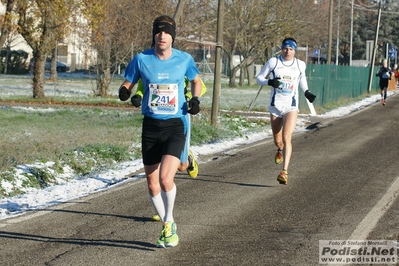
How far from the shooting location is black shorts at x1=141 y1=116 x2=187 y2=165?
7.54 meters

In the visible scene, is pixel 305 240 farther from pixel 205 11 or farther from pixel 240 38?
pixel 240 38

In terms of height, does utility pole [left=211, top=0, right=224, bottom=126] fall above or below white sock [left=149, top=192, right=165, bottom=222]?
above

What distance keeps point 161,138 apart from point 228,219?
5.22ft

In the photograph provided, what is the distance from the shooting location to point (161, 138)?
24.9 feet

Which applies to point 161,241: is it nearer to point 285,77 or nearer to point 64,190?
point 64,190

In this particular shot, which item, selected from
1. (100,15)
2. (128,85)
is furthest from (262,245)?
(100,15)

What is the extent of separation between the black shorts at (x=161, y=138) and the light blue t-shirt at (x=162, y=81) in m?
0.06

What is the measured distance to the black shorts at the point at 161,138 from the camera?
24.7 ft

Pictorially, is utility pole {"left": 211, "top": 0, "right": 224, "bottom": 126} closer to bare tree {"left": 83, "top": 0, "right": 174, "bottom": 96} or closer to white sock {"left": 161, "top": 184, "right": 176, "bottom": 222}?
white sock {"left": 161, "top": 184, "right": 176, "bottom": 222}

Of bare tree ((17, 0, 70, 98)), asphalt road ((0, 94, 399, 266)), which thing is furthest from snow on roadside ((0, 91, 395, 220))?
bare tree ((17, 0, 70, 98))

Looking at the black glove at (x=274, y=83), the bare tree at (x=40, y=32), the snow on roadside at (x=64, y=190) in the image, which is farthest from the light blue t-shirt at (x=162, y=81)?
the bare tree at (x=40, y=32)

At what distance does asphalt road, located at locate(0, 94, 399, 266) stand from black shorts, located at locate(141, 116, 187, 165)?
2.59 feet

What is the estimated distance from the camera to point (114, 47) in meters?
36.2

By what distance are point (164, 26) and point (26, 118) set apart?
51.8 feet
